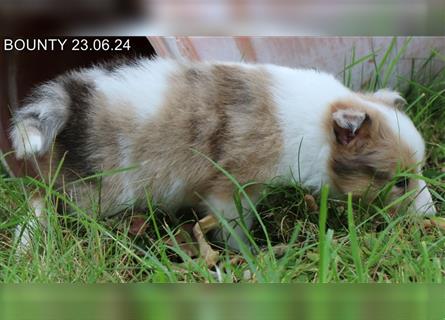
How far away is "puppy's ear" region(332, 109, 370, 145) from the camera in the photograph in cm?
273

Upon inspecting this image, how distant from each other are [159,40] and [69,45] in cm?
36

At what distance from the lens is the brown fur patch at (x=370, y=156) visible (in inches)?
Answer: 110

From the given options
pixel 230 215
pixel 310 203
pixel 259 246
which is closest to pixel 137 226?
pixel 230 215

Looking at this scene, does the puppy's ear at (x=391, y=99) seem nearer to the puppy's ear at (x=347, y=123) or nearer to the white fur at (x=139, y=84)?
the puppy's ear at (x=347, y=123)

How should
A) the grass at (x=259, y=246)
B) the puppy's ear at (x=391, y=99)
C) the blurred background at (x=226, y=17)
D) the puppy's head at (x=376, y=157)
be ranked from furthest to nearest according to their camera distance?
the puppy's ear at (x=391, y=99) < the puppy's head at (x=376, y=157) < the blurred background at (x=226, y=17) < the grass at (x=259, y=246)

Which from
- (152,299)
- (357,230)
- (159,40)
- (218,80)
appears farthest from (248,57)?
(152,299)

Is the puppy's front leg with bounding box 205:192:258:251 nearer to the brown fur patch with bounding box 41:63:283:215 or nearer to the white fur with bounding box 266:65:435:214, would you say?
the brown fur patch with bounding box 41:63:283:215

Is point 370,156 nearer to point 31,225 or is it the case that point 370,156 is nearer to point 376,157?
point 376,157

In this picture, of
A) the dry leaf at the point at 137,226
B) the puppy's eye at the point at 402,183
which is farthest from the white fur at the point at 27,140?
the puppy's eye at the point at 402,183

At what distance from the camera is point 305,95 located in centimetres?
290

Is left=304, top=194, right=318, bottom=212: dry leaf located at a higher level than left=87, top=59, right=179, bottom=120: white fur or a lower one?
lower

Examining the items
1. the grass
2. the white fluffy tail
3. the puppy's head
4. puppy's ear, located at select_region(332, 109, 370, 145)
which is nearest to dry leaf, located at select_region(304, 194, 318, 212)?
the grass

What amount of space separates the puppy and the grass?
8 cm

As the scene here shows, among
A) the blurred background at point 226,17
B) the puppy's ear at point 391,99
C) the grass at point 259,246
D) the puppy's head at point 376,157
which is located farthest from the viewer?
the puppy's ear at point 391,99
